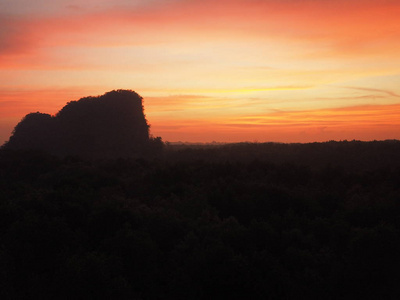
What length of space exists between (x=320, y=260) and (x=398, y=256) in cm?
282

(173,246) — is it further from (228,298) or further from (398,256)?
(398,256)

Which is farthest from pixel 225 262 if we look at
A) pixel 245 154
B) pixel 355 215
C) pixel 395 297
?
pixel 245 154

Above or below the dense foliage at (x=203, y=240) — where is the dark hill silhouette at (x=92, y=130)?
above

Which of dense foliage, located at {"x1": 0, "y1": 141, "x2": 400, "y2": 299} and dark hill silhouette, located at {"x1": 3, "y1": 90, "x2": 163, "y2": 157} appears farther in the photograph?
dark hill silhouette, located at {"x1": 3, "y1": 90, "x2": 163, "y2": 157}

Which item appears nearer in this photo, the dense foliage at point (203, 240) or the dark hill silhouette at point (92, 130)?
the dense foliage at point (203, 240)

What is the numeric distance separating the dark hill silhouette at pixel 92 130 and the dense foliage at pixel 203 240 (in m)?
18.0

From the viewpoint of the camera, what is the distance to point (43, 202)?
16.3 metres

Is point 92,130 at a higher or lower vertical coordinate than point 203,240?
higher

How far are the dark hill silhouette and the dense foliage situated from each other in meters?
18.0

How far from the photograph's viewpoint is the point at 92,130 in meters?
40.8

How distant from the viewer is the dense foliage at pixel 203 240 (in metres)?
12.2

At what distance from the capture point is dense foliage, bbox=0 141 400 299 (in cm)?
1216

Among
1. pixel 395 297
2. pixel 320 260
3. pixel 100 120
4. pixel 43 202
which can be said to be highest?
pixel 100 120

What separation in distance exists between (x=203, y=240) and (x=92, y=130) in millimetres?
29045
